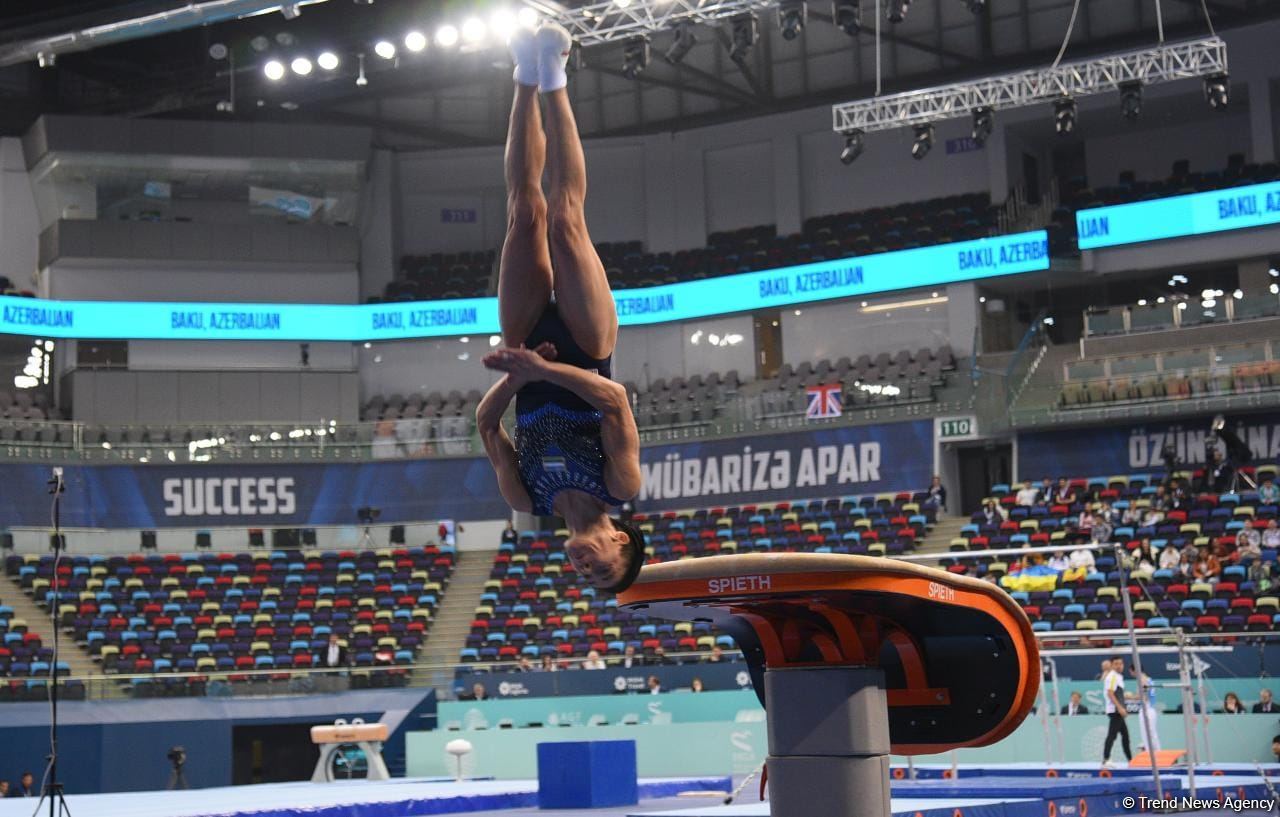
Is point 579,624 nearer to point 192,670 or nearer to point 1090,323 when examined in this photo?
point 192,670

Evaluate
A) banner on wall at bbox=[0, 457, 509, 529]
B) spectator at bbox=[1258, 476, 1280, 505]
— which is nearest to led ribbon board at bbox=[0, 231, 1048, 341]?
banner on wall at bbox=[0, 457, 509, 529]

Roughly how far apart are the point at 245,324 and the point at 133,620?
32.0 ft

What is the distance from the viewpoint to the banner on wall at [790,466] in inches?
1158

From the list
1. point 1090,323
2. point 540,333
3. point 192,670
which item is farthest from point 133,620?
point 540,333

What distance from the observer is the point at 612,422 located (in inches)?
234

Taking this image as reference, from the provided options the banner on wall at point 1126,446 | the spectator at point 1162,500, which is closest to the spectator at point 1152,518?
the spectator at point 1162,500

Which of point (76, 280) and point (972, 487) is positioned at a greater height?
point (76, 280)

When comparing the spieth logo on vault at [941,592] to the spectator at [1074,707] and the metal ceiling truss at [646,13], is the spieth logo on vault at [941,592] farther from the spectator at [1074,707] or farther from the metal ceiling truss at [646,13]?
the metal ceiling truss at [646,13]

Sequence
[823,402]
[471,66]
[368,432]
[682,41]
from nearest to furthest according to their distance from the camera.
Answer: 1. [682,41]
2. [823,402]
3. [368,432]
4. [471,66]

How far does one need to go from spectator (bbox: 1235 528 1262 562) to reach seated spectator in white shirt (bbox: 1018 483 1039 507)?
4.42 metres

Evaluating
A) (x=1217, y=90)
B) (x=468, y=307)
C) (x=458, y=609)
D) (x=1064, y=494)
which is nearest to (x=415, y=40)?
(x=468, y=307)

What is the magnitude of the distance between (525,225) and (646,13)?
1691 cm

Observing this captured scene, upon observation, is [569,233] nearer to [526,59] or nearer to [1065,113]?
[526,59]

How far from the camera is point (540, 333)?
20.2 feet
